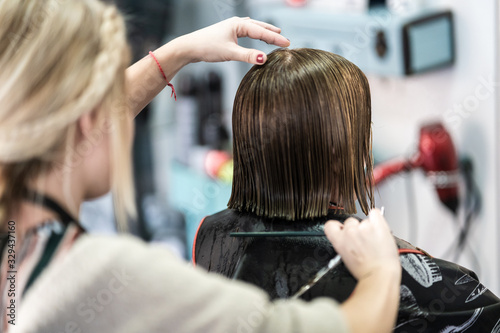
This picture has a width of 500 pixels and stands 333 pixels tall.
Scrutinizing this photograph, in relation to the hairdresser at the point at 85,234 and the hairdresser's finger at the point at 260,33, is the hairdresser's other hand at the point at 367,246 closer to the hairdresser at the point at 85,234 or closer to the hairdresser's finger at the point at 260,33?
the hairdresser at the point at 85,234

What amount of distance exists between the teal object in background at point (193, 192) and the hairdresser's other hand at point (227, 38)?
3.80 feet

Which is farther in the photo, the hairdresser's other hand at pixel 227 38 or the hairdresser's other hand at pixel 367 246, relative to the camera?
the hairdresser's other hand at pixel 227 38

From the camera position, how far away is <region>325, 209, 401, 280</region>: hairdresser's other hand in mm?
750

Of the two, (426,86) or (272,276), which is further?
(426,86)

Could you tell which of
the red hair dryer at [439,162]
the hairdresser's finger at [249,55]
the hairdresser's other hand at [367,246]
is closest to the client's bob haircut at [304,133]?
the hairdresser's finger at [249,55]

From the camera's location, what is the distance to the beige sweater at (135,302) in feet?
2.06

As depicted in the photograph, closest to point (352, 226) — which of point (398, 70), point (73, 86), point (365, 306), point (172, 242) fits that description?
point (365, 306)

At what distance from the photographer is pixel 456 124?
1.92m

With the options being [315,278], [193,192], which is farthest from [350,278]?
[193,192]

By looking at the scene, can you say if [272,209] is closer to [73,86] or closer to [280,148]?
[280,148]

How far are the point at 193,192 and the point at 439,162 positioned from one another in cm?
104

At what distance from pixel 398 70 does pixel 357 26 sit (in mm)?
228

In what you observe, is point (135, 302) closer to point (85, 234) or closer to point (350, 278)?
point (85, 234)

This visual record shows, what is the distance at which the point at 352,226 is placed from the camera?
30.9 inches
